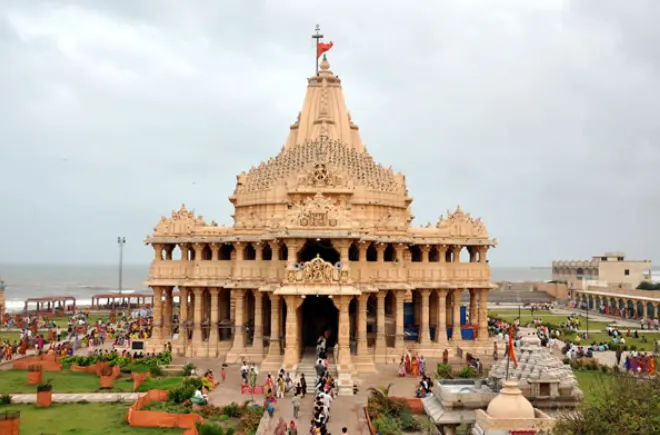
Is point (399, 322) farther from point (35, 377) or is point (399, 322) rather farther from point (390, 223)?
point (35, 377)

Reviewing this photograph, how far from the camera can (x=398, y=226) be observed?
37000mm

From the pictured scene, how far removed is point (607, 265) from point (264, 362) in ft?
223

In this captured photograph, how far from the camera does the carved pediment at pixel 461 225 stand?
1596 inches

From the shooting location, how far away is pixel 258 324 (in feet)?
119

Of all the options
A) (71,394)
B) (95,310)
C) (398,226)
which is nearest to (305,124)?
(398,226)

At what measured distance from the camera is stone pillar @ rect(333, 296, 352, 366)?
3089 cm

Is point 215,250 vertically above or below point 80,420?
above

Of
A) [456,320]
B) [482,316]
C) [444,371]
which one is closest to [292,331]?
[444,371]

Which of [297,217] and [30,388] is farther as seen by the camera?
[297,217]

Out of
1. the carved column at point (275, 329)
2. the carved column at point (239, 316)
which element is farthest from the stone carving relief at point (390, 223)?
the carved column at point (239, 316)

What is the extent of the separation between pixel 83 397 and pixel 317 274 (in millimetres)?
11714

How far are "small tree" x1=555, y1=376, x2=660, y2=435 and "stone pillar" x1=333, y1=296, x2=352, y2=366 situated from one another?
15897mm

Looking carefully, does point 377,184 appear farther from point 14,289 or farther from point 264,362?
point 14,289

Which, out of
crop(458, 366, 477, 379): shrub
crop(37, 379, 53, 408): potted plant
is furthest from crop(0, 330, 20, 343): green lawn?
crop(458, 366, 477, 379): shrub
